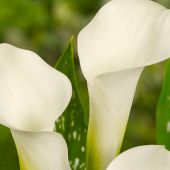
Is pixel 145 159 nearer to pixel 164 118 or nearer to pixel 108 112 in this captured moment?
pixel 108 112

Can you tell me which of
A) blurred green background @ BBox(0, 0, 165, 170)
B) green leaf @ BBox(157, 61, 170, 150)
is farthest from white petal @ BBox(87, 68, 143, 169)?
blurred green background @ BBox(0, 0, 165, 170)

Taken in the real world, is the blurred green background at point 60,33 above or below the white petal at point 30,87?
below

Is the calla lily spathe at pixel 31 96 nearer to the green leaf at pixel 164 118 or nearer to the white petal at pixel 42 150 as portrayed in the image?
the white petal at pixel 42 150

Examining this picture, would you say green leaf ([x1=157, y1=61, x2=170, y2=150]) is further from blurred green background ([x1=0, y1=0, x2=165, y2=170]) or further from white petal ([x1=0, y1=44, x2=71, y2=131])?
blurred green background ([x1=0, y1=0, x2=165, y2=170])

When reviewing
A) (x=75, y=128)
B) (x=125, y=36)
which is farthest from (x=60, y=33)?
(x=125, y=36)

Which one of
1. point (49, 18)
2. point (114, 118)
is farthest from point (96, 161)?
point (49, 18)

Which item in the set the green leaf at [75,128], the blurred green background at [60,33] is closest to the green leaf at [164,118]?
the green leaf at [75,128]
